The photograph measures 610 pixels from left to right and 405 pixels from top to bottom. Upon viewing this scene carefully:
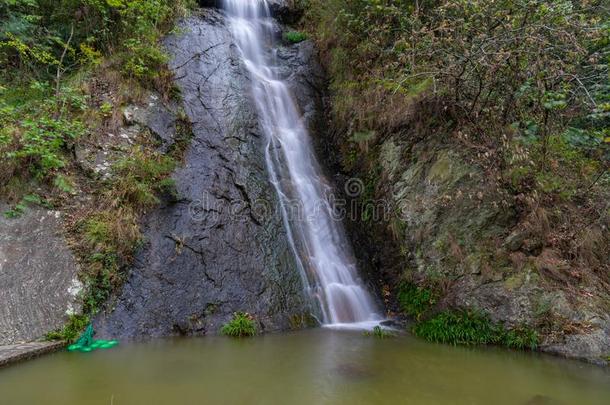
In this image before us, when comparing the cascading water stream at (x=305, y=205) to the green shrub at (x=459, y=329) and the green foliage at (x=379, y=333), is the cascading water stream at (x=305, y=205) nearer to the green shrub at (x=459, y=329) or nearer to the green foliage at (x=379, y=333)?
the green foliage at (x=379, y=333)

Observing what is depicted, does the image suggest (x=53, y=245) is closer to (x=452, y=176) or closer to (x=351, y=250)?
(x=351, y=250)

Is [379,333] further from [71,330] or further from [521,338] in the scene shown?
[71,330]

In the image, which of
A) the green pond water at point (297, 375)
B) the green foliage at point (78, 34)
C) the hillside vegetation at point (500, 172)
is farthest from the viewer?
the green foliage at point (78, 34)

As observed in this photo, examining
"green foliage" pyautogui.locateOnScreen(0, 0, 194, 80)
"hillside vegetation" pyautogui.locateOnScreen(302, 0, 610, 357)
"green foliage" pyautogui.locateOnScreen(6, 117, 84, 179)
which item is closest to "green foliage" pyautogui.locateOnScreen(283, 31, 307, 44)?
"hillside vegetation" pyautogui.locateOnScreen(302, 0, 610, 357)

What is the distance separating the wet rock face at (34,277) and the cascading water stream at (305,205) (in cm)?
340

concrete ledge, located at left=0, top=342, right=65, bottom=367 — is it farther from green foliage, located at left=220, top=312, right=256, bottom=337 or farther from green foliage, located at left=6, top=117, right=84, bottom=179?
green foliage, located at left=6, top=117, right=84, bottom=179

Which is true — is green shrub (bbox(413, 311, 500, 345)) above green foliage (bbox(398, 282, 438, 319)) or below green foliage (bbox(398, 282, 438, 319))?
below

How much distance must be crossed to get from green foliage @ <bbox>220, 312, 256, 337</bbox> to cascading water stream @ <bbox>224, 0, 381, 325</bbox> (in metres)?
1.19

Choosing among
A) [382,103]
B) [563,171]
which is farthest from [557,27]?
[382,103]

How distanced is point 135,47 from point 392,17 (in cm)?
529

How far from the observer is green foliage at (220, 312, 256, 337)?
548 centimetres

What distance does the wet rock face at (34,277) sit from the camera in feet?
15.5

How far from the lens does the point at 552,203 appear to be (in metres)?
5.95

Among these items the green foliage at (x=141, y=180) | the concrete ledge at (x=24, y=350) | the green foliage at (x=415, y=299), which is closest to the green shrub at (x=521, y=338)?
the green foliage at (x=415, y=299)
